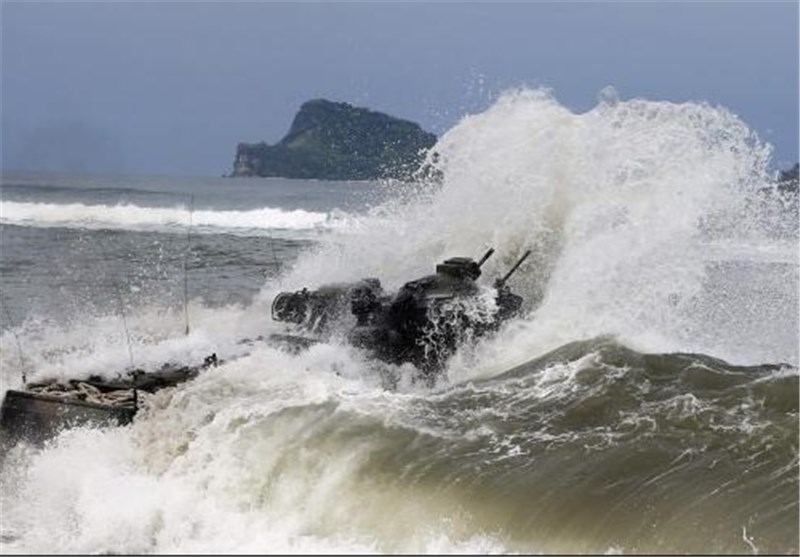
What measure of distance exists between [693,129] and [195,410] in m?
8.78

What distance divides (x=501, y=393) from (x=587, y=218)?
5667 millimetres

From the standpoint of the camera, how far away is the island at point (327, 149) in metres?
97.6

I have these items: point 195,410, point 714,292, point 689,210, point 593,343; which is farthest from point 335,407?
point 714,292

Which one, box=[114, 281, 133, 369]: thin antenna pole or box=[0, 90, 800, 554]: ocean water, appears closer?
box=[0, 90, 800, 554]: ocean water

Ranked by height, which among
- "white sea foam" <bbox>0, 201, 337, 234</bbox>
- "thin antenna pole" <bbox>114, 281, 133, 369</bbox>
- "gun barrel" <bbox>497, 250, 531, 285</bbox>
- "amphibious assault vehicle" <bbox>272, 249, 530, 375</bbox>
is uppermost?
"gun barrel" <bbox>497, 250, 531, 285</bbox>

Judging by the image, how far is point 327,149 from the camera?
12656cm

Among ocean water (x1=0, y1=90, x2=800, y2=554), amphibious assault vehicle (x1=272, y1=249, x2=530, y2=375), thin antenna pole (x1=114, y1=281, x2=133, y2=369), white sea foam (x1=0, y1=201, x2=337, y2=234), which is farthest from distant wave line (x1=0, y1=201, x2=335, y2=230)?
amphibious assault vehicle (x1=272, y1=249, x2=530, y2=375)

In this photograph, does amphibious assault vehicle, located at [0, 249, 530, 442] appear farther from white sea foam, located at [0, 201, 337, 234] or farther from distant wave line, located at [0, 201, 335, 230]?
distant wave line, located at [0, 201, 335, 230]

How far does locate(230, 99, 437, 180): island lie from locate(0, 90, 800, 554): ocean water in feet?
252

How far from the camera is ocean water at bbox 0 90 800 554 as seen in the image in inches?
319

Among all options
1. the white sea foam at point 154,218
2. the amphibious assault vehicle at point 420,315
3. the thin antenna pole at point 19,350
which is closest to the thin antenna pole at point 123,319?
the thin antenna pole at point 19,350

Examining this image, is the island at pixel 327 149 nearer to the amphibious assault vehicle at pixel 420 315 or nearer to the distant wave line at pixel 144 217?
the distant wave line at pixel 144 217

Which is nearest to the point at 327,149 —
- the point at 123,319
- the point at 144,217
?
the point at 144,217

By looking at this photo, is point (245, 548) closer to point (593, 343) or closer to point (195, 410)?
point (195, 410)
